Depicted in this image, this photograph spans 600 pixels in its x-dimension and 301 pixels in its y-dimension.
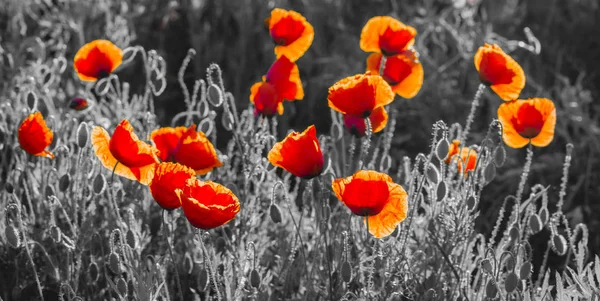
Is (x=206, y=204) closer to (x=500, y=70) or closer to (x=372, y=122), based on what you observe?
(x=372, y=122)

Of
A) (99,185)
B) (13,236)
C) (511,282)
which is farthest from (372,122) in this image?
(13,236)

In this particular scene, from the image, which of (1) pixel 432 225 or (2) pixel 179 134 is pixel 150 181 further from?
(1) pixel 432 225

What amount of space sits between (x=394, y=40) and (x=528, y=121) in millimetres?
459

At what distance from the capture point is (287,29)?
251cm

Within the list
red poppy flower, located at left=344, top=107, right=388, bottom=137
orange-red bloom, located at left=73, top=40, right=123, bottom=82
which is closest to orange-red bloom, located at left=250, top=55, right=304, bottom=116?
red poppy flower, located at left=344, top=107, right=388, bottom=137

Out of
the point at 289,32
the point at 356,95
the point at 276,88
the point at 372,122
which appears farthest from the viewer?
the point at 289,32

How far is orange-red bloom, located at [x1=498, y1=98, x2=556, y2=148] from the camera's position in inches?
87.0

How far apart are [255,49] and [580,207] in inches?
75.5

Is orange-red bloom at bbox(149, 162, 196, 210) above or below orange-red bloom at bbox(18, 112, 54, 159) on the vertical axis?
below

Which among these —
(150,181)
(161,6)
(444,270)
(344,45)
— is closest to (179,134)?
(150,181)

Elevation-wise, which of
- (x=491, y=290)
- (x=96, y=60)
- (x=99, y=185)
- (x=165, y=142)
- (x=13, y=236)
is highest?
(x=96, y=60)

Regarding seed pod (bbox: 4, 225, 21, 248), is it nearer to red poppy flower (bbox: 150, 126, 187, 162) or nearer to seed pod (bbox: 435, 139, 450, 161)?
red poppy flower (bbox: 150, 126, 187, 162)

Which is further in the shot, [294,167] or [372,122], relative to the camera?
[372,122]

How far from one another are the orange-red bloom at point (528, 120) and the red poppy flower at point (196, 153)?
757mm
